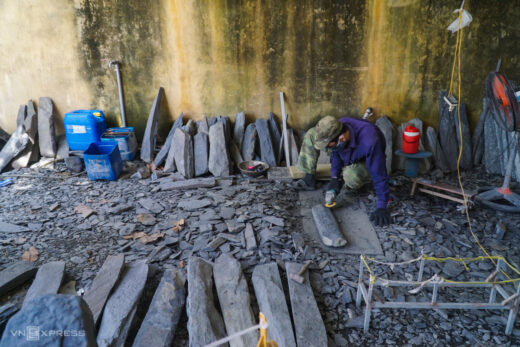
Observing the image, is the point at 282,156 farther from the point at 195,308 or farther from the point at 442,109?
the point at 195,308

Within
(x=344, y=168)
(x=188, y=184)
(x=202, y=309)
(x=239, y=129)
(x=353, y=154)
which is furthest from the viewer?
(x=239, y=129)

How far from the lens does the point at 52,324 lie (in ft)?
4.74

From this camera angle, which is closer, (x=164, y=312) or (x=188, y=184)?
(x=164, y=312)

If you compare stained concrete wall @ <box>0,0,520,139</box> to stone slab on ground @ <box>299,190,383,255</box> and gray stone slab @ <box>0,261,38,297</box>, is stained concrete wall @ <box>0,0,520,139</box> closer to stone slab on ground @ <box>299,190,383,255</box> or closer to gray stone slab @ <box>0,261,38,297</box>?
stone slab on ground @ <box>299,190,383,255</box>

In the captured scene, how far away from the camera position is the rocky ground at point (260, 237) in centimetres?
303

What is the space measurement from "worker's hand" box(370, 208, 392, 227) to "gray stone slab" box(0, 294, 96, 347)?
3.57 m

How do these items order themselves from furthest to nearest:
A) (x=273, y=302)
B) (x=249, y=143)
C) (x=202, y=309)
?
(x=249, y=143), (x=273, y=302), (x=202, y=309)

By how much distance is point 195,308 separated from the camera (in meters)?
2.90

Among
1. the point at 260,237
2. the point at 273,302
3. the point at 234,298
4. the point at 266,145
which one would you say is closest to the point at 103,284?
the point at 234,298

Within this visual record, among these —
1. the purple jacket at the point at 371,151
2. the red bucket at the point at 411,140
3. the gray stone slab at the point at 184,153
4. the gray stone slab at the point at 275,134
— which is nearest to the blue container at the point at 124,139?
the gray stone slab at the point at 184,153

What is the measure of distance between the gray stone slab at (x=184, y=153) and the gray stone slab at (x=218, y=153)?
31cm

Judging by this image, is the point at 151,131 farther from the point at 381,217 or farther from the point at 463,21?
the point at 463,21

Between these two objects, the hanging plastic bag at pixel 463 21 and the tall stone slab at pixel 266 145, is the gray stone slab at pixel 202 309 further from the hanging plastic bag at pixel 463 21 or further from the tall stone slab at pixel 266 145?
the hanging plastic bag at pixel 463 21

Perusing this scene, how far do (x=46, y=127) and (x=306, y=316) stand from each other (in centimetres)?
585
